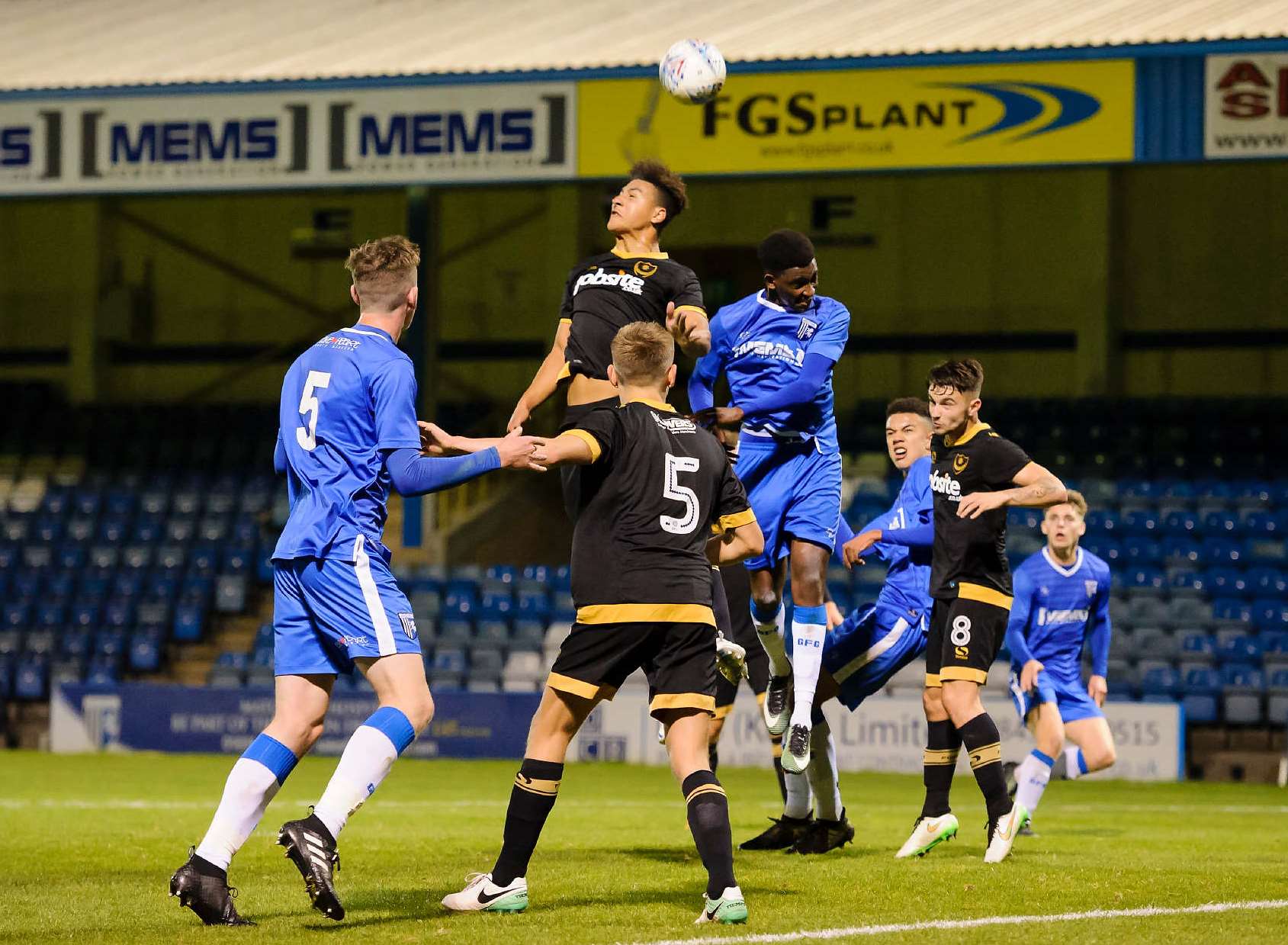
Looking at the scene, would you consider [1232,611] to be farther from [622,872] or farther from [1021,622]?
[622,872]

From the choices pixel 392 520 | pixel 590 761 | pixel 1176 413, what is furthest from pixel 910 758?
pixel 392 520

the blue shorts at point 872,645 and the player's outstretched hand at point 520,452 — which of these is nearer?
the player's outstretched hand at point 520,452

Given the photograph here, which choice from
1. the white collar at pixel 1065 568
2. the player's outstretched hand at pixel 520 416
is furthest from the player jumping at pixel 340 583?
the white collar at pixel 1065 568

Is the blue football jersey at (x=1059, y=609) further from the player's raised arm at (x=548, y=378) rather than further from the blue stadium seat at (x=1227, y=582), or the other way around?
the blue stadium seat at (x=1227, y=582)

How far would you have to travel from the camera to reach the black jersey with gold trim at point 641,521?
6.54 meters

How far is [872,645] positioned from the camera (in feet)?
32.0

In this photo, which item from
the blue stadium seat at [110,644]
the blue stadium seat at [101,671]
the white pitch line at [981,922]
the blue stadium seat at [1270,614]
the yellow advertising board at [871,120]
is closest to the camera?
the white pitch line at [981,922]

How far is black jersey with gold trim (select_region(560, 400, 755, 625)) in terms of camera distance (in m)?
6.54

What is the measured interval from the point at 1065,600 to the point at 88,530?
1659 centimetres

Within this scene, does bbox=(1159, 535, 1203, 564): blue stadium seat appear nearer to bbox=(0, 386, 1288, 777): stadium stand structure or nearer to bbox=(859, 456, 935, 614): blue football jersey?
bbox=(0, 386, 1288, 777): stadium stand structure

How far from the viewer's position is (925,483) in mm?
9992

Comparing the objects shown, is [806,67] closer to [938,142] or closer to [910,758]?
[938,142]

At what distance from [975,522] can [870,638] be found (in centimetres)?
127

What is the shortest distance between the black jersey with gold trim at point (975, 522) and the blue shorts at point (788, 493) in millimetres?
616
